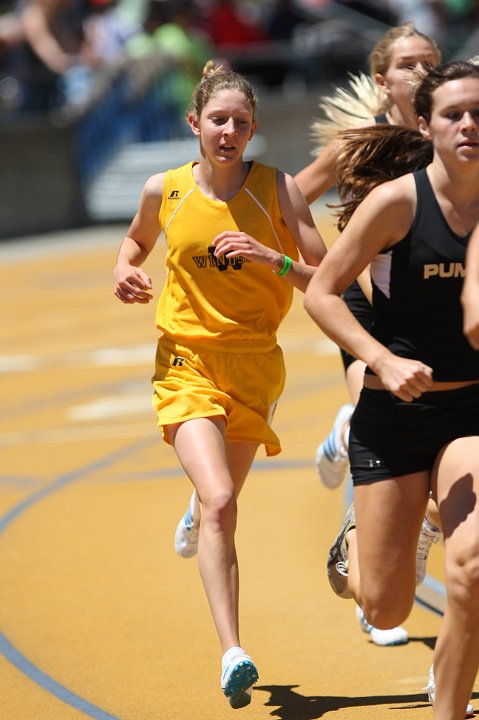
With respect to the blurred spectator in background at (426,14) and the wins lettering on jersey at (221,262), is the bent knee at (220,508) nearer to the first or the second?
the wins lettering on jersey at (221,262)

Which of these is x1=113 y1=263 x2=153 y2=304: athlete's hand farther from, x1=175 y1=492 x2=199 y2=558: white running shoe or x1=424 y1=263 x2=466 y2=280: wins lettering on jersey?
x1=424 y1=263 x2=466 y2=280: wins lettering on jersey

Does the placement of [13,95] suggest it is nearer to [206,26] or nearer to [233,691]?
[206,26]

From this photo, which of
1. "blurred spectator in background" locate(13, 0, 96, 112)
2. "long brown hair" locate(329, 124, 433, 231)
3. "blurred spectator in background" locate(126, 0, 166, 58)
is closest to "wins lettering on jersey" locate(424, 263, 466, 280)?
"long brown hair" locate(329, 124, 433, 231)

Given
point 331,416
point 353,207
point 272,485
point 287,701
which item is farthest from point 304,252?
point 331,416

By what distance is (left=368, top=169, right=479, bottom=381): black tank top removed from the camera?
15.2ft

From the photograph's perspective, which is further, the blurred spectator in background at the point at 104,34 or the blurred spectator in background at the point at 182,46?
the blurred spectator in background at the point at 104,34

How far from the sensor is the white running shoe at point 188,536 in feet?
21.4

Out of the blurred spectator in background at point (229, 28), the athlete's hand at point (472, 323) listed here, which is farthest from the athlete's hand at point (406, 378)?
the blurred spectator in background at point (229, 28)

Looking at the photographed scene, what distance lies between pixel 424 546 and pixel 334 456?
65.4 inches

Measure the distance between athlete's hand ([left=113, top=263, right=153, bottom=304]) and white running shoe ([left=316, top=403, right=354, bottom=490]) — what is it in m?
1.89

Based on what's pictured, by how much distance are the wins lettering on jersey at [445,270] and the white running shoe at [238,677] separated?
59.0 inches

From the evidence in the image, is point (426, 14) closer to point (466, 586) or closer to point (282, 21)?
point (282, 21)

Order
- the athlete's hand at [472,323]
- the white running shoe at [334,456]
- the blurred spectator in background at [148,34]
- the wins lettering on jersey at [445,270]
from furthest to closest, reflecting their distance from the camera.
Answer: the blurred spectator in background at [148,34] → the white running shoe at [334,456] → the wins lettering on jersey at [445,270] → the athlete's hand at [472,323]

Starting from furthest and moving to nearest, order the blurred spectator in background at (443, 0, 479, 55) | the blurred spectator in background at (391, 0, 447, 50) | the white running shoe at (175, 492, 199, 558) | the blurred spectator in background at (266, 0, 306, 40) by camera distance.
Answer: the blurred spectator in background at (443, 0, 479, 55), the blurred spectator in background at (391, 0, 447, 50), the blurred spectator in background at (266, 0, 306, 40), the white running shoe at (175, 492, 199, 558)
